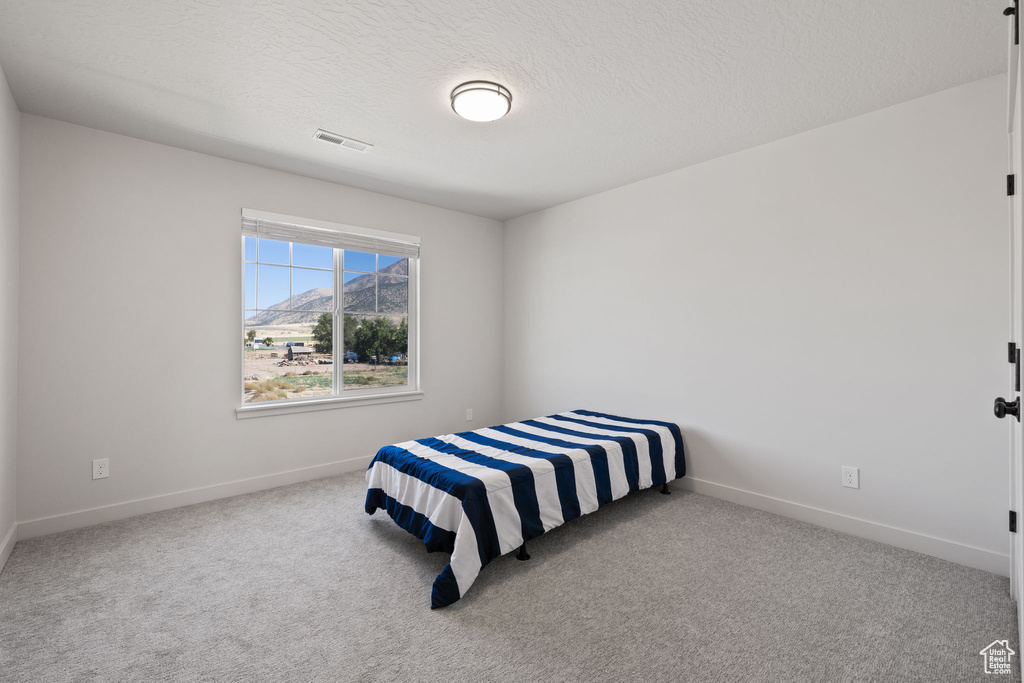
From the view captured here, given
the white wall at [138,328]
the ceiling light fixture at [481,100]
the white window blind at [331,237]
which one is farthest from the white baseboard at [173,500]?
the ceiling light fixture at [481,100]

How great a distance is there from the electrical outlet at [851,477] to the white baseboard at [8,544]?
4617 mm

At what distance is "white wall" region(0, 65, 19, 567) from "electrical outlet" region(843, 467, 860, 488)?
15.2 feet

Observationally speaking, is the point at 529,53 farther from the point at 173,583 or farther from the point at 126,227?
the point at 173,583

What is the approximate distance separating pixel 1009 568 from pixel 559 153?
3.40 m

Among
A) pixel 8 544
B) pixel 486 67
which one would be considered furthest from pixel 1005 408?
pixel 8 544

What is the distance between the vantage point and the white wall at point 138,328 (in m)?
2.77

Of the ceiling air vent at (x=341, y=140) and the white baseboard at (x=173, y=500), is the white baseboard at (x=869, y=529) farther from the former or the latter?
the ceiling air vent at (x=341, y=140)

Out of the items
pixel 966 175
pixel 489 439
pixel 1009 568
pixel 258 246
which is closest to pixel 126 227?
pixel 258 246

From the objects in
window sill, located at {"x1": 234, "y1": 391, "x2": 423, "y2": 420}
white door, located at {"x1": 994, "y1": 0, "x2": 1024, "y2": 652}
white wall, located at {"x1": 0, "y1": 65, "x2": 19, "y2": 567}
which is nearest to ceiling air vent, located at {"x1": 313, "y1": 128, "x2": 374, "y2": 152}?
white wall, located at {"x1": 0, "y1": 65, "x2": 19, "y2": 567}

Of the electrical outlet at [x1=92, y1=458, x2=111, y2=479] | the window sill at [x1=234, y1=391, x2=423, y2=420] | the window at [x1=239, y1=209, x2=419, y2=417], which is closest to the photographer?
the electrical outlet at [x1=92, y1=458, x2=111, y2=479]

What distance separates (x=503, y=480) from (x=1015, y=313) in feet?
7.94

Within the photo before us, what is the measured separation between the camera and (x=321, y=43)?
2.09m

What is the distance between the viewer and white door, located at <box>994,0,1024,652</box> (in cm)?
138

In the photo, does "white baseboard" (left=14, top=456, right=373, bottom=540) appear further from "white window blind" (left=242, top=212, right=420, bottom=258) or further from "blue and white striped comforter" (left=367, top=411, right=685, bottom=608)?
"white window blind" (left=242, top=212, right=420, bottom=258)
